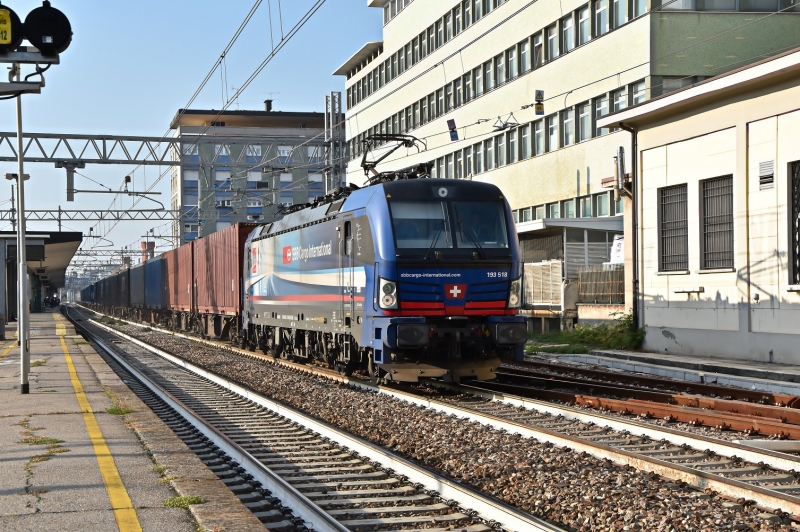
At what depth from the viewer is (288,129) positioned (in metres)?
112

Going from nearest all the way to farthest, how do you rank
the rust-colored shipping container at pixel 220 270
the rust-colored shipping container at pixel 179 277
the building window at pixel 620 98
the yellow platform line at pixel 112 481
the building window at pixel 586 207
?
1. the yellow platform line at pixel 112 481
2. the rust-colored shipping container at pixel 220 270
3. the building window at pixel 620 98
4. the building window at pixel 586 207
5. the rust-colored shipping container at pixel 179 277

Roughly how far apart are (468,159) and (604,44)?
12.8 m

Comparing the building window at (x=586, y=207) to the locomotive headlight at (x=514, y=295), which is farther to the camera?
the building window at (x=586, y=207)

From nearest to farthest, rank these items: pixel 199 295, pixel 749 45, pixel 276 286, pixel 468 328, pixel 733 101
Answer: pixel 468 328 → pixel 733 101 → pixel 276 286 → pixel 749 45 → pixel 199 295

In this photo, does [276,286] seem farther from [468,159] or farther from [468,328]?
[468,159]

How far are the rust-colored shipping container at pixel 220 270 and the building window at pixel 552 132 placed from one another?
1304cm

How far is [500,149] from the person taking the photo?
42156 millimetres

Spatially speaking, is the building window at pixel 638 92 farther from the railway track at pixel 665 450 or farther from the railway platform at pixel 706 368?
the railway track at pixel 665 450

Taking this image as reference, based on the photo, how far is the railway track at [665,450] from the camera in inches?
287

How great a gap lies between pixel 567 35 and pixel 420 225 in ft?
76.8

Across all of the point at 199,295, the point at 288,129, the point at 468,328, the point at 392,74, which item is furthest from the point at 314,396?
the point at 288,129

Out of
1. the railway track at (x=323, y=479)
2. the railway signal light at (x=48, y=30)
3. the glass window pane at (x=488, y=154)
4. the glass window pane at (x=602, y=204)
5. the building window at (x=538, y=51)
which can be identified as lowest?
the railway track at (x=323, y=479)

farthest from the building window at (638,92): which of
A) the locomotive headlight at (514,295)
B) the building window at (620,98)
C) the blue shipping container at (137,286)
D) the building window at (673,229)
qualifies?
the blue shipping container at (137,286)

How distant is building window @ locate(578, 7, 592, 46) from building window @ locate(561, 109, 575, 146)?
2.52 m
